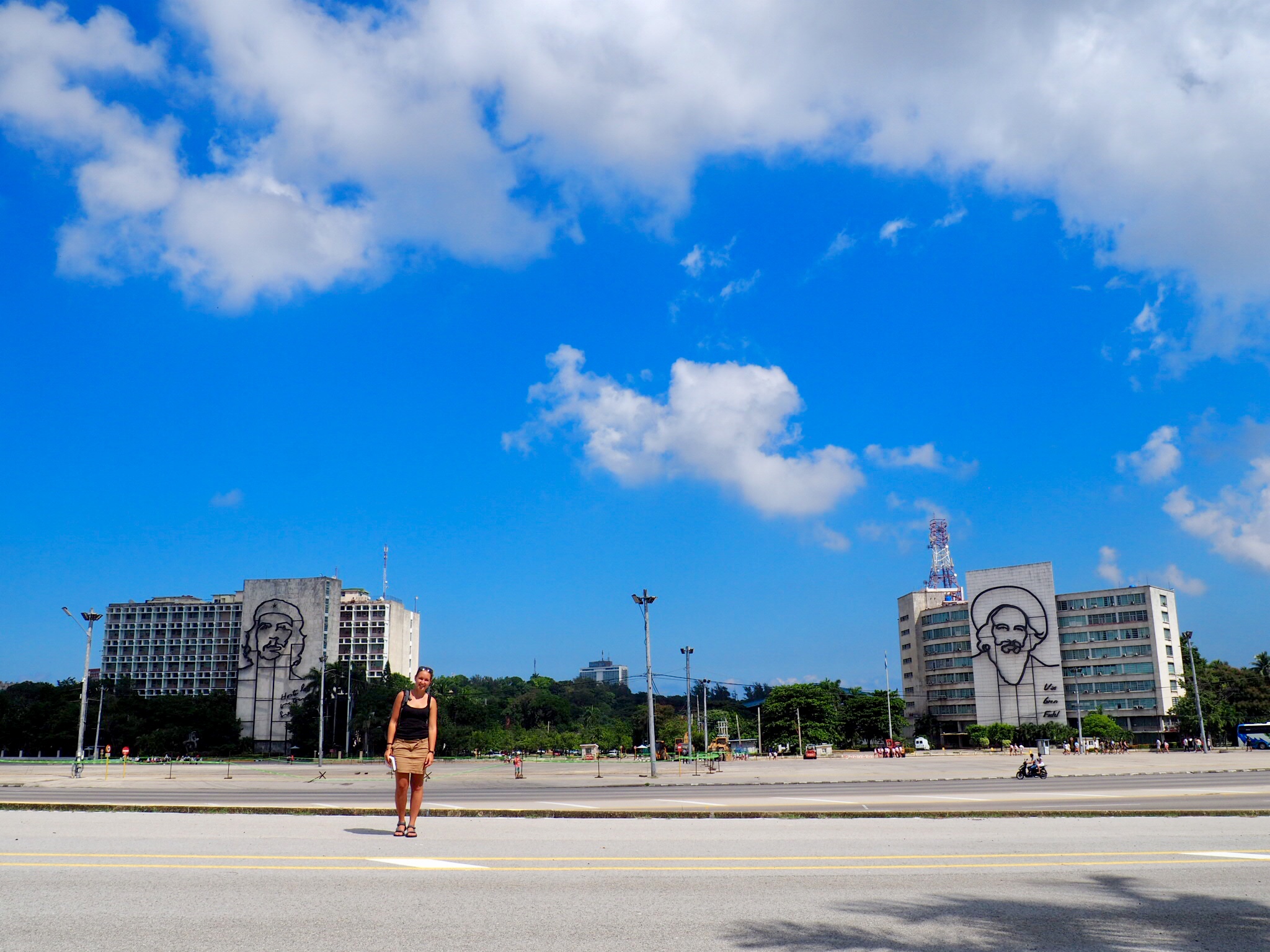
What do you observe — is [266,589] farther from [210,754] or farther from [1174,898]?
[1174,898]

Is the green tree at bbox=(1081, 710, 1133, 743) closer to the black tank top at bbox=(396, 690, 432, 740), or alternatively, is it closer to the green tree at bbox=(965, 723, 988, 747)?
the green tree at bbox=(965, 723, 988, 747)

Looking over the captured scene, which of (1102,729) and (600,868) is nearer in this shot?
(600,868)

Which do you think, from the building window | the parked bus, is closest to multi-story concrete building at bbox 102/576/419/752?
the building window

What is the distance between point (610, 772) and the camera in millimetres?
50219

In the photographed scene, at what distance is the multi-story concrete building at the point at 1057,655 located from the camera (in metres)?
119

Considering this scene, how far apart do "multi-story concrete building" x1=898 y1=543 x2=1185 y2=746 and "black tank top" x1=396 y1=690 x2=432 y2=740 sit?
123 m

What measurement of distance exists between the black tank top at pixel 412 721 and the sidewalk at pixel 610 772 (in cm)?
2469

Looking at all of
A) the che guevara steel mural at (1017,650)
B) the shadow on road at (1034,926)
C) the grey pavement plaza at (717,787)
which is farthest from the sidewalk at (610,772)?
the che guevara steel mural at (1017,650)

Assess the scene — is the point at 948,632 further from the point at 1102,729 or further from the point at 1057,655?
the point at 1102,729

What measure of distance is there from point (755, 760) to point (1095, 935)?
69.1 meters

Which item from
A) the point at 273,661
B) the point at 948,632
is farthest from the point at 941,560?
the point at 273,661

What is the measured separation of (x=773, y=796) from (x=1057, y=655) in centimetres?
11032

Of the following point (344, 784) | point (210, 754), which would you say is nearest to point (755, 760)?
point (344, 784)

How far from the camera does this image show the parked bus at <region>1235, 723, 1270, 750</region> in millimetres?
79250
